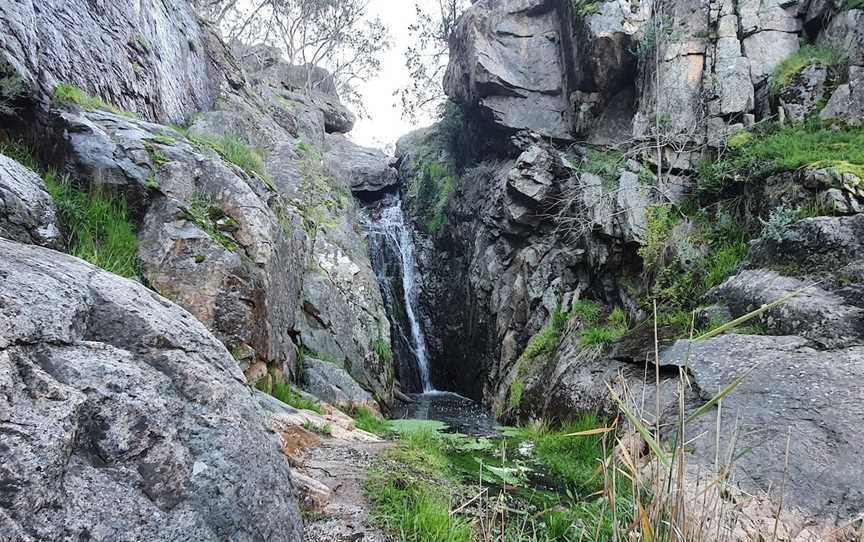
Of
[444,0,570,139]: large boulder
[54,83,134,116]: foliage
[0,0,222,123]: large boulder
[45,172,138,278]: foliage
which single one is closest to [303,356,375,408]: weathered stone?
[45,172,138,278]: foliage

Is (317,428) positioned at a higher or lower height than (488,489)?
lower

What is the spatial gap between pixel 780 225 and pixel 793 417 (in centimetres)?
281

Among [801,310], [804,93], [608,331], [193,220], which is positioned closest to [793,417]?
[801,310]

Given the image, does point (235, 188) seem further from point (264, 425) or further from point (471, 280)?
point (471, 280)

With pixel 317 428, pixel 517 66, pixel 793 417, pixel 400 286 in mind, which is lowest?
pixel 317 428

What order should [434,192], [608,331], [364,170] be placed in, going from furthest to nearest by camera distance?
[364,170] < [434,192] < [608,331]

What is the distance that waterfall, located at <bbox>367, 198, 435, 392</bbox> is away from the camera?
14.2 metres

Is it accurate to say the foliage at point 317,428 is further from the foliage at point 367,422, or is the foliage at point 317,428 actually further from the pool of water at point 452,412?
the pool of water at point 452,412

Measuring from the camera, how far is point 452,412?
10.3 meters

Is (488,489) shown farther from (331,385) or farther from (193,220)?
(331,385)

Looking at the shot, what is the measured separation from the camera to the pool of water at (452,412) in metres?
8.35

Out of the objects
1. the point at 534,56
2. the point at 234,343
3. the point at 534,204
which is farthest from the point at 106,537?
the point at 534,56

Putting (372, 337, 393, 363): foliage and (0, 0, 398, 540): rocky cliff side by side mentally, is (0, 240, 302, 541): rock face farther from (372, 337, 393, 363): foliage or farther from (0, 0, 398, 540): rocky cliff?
(372, 337, 393, 363): foliage

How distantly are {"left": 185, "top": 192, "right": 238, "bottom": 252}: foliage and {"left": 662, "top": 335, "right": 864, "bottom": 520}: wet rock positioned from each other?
198 inches
